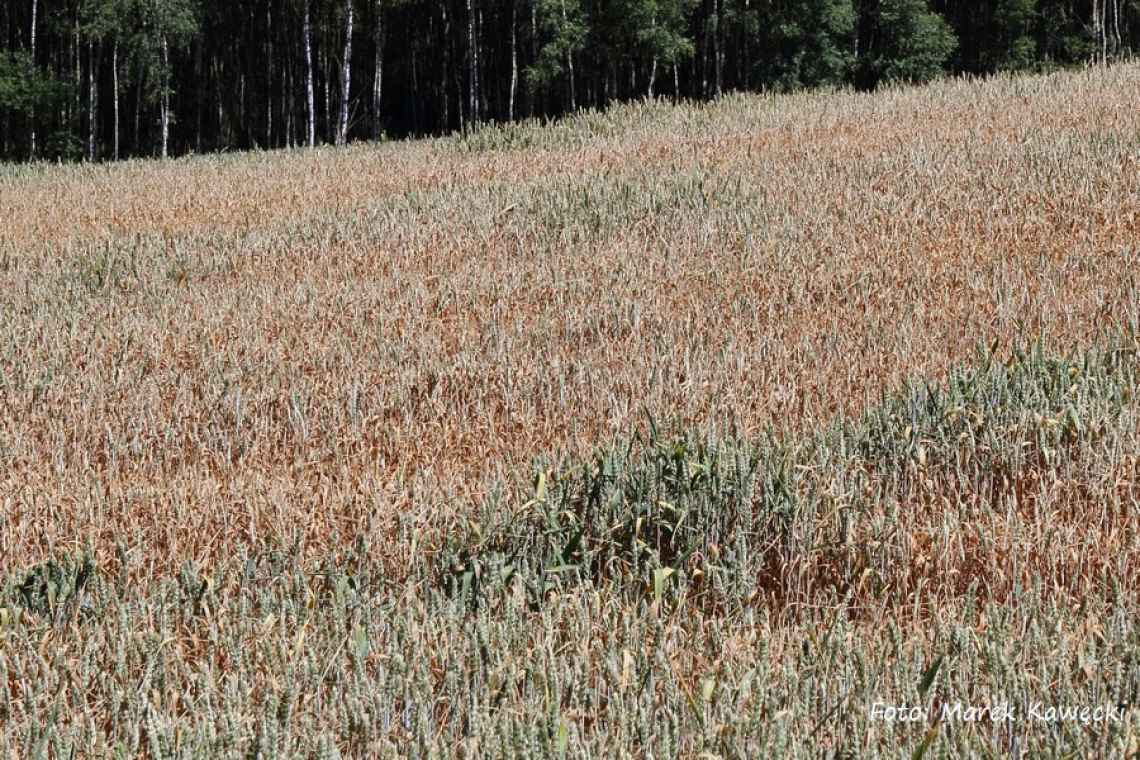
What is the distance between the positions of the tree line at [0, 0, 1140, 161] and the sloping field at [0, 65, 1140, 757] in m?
28.4

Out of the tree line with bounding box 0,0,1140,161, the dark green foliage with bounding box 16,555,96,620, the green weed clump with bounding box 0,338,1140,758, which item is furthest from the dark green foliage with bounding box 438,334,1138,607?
the tree line with bounding box 0,0,1140,161

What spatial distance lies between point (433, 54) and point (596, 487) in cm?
5843

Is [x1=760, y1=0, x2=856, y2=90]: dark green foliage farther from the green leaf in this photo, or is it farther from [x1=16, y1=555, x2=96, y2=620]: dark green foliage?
the green leaf

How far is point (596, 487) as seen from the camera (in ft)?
12.3

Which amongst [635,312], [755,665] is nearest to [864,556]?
[755,665]

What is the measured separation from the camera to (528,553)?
3.53 metres

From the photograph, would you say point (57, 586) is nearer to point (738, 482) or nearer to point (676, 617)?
point (676, 617)

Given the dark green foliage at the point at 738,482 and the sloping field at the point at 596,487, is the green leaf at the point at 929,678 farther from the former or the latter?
the dark green foliage at the point at 738,482

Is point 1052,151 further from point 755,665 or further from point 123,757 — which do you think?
point 123,757

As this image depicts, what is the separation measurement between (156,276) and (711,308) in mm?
4863

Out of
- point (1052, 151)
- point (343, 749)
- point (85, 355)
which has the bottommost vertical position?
point (343, 749)

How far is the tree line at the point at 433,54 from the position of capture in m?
41.1

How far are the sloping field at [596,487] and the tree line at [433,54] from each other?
28428 millimetres

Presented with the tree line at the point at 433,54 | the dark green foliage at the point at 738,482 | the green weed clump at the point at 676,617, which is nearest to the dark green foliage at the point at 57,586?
the green weed clump at the point at 676,617
